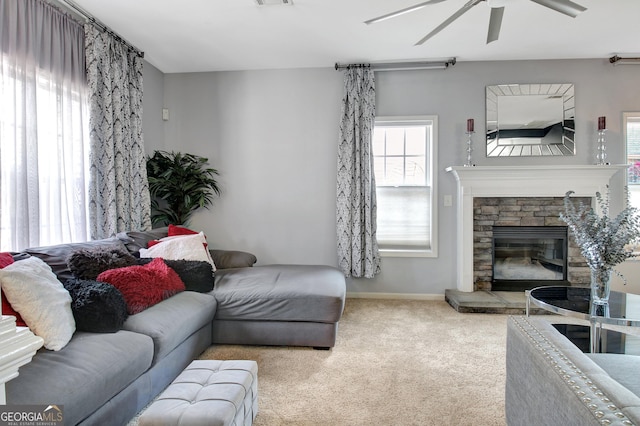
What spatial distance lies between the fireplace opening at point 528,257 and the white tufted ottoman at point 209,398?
3.30m

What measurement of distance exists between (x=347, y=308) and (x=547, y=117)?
3092 millimetres

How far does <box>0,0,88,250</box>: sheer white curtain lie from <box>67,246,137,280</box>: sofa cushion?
0.53 metres

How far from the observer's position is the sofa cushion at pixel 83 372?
130cm

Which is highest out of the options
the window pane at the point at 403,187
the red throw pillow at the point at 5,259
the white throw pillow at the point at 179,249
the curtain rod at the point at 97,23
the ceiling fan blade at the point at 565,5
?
the curtain rod at the point at 97,23

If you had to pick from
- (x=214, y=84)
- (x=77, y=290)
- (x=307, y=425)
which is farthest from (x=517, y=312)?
(x=214, y=84)

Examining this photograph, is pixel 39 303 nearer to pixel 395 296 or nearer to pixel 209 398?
pixel 209 398

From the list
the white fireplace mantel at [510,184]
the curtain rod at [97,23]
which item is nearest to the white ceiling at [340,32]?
the curtain rod at [97,23]

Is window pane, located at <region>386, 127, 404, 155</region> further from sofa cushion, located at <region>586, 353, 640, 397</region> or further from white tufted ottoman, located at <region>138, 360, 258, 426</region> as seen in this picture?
white tufted ottoman, located at <region>138, 360, 258, 426</region>

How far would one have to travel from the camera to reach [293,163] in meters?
4.16

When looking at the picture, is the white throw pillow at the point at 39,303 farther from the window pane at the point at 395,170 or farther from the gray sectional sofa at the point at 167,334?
the window pane at the point at 395,170

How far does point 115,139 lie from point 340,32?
231 cm

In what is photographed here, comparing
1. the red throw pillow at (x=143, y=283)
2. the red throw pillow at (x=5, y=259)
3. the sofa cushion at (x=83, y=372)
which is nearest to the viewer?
the sofa cushion at (x=83, y=372)

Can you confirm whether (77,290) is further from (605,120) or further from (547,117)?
(605,120)

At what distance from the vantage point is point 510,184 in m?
3.82
